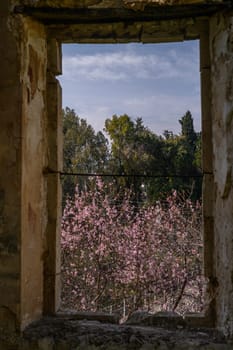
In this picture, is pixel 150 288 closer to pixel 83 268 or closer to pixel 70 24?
pixel 83 268

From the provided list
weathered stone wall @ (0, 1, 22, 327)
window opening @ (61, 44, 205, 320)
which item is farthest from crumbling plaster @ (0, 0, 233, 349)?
window opening @ (61, 44, 205, 320)

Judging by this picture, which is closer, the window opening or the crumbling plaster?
the crumbling plaster

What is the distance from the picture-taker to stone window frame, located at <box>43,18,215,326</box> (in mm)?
A: 2221

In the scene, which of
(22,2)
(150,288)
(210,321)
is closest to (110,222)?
(150,288)

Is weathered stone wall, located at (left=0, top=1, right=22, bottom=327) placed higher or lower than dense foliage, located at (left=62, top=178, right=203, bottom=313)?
higher

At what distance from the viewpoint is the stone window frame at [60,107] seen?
222 cm

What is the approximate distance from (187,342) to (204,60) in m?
1.35

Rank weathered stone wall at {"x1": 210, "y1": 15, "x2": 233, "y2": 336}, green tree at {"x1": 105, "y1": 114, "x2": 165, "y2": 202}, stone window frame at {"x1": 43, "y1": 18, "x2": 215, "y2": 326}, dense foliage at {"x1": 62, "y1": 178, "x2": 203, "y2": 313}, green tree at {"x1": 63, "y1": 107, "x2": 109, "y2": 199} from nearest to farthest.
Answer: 1. weathered stone wall at {"x1": 210, "y1": 15, "x2": 233, "y2": 336}
2. stone window frame at {"x1": 43, "y1": 18, "x2": 215, "y2": 326}
3. dense foliage at {"x1": 62, "y1": 178, "x2": 203, "y2": 313}
4. green tree at {"x1": 105, "y1": 114, "x2": 165, "y2": 202}
5. green tree at {"x1": 63, "y1": 107, "x2": 109, "y2": 199}

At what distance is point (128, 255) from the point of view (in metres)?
5.33

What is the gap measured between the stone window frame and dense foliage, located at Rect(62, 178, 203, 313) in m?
2.49

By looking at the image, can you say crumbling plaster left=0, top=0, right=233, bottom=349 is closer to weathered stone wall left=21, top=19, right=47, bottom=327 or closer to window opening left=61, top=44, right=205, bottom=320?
weathered stone wall left=21, top=19, right=47, bottom=327

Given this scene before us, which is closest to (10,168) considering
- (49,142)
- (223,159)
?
(49,142)

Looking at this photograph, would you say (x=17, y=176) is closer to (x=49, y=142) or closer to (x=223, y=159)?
(x=49, y=142)

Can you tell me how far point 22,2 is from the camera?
209 cm
